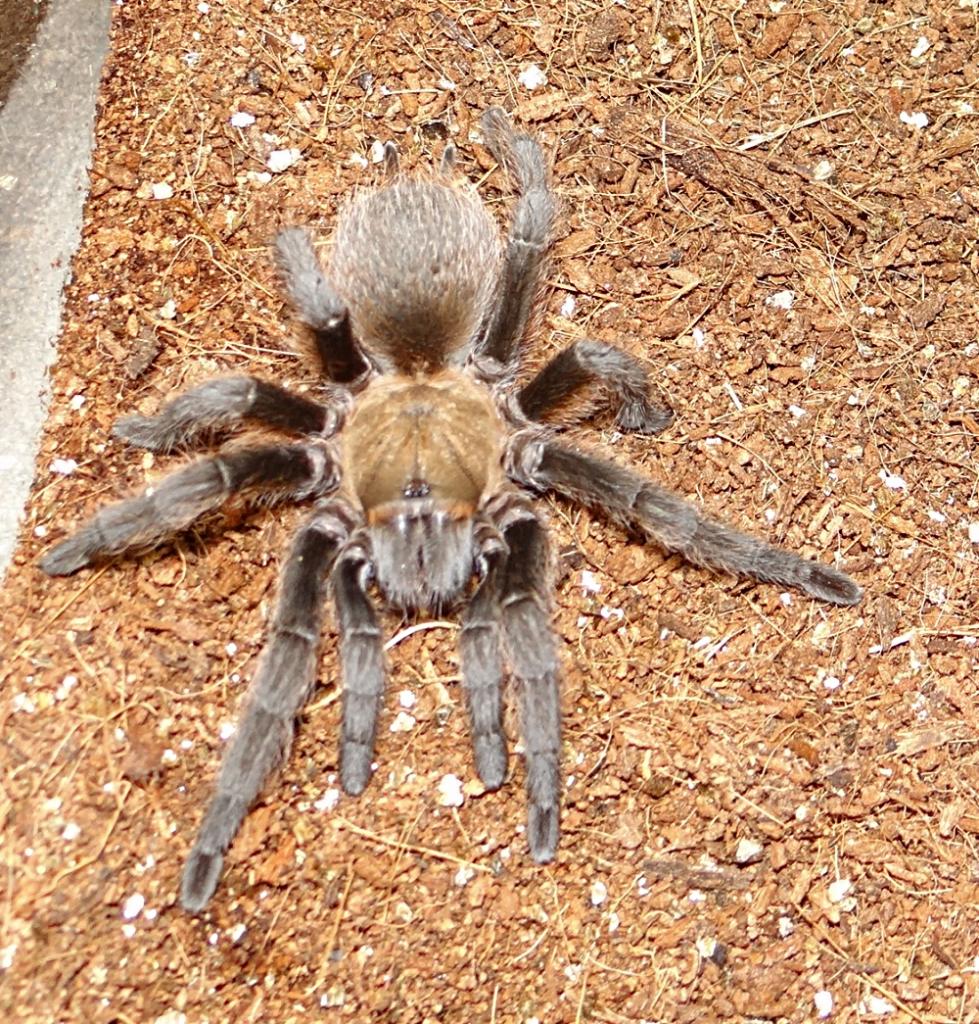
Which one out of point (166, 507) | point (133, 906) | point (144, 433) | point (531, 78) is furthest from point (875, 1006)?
point (531, 78)

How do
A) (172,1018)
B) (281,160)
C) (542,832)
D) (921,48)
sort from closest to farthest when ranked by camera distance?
(172,1018)
(542,832)
(281,160)
(921,48)

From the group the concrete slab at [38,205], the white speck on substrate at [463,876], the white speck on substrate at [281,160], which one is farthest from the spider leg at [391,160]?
the white speck on substrate at [463,876]

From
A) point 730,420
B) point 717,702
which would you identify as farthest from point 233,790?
point 730,420

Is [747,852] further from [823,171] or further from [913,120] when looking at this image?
[913,120]

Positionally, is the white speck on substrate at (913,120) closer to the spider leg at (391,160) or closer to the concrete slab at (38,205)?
the spider leg at (391,160)

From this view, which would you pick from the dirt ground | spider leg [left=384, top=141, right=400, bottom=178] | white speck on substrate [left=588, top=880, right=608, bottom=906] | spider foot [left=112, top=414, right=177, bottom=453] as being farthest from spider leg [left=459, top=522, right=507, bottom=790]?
spider leg [left=384, top=141, right=400, bottom=178]

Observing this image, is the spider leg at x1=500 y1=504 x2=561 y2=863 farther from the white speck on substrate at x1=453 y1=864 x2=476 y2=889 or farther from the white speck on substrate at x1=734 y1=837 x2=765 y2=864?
the white speck on substrate at x1=734 y1=837 x2=765 y2=864
